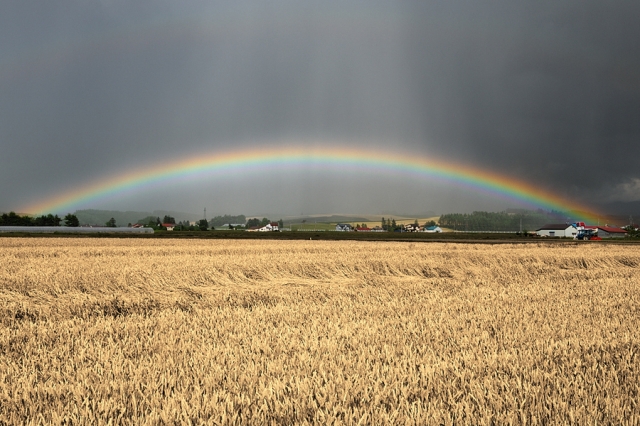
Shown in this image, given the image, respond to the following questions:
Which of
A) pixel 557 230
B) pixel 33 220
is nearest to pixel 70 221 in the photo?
pixel 33 220

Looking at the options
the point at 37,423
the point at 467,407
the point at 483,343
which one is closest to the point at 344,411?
the point at 467,407

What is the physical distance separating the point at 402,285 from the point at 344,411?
9.27 meters

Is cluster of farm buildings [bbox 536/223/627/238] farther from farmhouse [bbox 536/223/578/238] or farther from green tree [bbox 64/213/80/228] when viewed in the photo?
green tree [bbox 64/213/80/228]

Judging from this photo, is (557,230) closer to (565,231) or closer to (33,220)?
(565,231)

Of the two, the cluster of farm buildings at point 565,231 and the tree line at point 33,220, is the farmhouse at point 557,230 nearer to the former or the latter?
the cluster of farm buildings at point 565,231

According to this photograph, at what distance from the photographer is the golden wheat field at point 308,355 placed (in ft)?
12.2


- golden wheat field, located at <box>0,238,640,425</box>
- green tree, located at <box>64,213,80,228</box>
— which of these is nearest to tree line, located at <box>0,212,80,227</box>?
green tree, located at <box>64,213,80,228</box>

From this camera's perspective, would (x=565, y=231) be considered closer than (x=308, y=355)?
No

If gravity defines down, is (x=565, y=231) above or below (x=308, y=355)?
below

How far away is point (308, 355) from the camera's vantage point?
5094 mm

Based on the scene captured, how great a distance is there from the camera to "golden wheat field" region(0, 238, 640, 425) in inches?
146

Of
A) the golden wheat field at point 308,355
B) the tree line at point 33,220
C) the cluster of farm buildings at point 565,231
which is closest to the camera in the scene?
the golden wheat field at point 308,355

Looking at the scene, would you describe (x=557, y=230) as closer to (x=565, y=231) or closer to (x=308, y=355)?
(x=565, y=231)

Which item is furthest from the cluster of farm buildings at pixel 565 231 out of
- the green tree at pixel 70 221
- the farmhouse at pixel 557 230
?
the green tree at pixel 70 221
